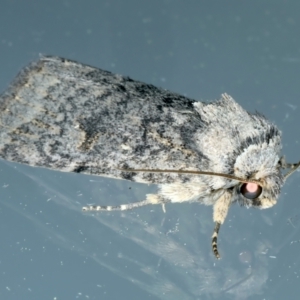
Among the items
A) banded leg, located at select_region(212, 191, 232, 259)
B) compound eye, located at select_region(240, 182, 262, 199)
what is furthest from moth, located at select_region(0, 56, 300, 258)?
banded leg, located at select_region(212, 191, 232, 259)

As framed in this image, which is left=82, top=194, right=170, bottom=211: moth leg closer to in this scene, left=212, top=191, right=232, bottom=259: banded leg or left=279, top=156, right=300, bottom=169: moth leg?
left=212, top=191, right=232, bottom=259: banded leg

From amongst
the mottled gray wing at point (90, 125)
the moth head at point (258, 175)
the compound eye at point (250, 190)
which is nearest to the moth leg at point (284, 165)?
the moth head at point (258, 175)

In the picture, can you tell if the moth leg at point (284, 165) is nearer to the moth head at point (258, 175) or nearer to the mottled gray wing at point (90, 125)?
the moth head at point (258, 175)

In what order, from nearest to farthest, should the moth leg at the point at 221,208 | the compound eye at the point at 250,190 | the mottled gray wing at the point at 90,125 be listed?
1. the mottled gray wing at the point at 90,125
2. the compound eye at the point at 250,190
3. the moth leg at the point at 221,208

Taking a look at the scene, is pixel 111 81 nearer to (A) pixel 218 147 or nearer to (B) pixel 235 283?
(A) pixel 218 147

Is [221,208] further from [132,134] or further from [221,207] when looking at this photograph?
[132,134]

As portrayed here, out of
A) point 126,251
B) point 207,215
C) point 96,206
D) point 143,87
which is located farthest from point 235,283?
point 143,87
